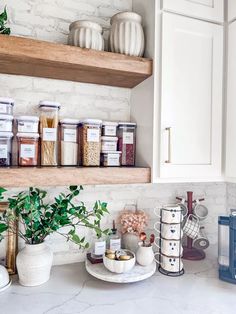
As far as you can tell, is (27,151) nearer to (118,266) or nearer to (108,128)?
(108,128)

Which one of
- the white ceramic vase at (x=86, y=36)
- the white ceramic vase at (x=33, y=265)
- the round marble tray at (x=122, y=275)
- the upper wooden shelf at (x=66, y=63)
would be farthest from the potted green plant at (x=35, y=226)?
the white ceramic vase at (x=86, y=36)

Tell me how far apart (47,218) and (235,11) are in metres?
1.33

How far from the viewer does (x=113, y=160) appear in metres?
1.27

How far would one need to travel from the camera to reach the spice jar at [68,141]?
123cm

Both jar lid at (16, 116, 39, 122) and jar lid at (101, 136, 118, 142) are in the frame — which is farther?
jar lid at (101, 136, 118, 142)

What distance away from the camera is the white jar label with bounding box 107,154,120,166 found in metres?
1.26

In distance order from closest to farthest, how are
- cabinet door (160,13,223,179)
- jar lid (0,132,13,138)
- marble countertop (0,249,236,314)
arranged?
marble countertop (0,249,236,314) → jar lid (0,132,13,138) → cabinet door (160,13,223,179)

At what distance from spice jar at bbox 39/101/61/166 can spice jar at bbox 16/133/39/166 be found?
38 millimetres

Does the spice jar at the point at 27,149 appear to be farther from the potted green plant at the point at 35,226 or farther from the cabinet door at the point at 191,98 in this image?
the cabinet door at the point at 191,98

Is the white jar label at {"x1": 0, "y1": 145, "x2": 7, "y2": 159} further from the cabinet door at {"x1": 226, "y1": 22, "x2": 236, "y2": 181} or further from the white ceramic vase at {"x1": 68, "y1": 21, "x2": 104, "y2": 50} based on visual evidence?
the cabinet door at {"x1": 226, "y1": 22, "x2": 236, "y2": 181}

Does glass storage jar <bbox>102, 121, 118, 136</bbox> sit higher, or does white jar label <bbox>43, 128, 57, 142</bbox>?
glass storage jar <bbox>102, 121, 118, 136</bbox>

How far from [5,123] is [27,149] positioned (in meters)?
0.14

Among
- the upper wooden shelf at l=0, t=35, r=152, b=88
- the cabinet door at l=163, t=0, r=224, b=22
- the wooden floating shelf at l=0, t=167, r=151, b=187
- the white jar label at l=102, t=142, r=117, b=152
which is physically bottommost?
the wooden floating shelf at l=0, t=167, r=151, b=187

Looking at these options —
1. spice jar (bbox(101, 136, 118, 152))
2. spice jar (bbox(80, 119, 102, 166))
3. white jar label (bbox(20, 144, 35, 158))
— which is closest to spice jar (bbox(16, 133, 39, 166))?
white jar label (bbox(20, 144, 35, 158))
